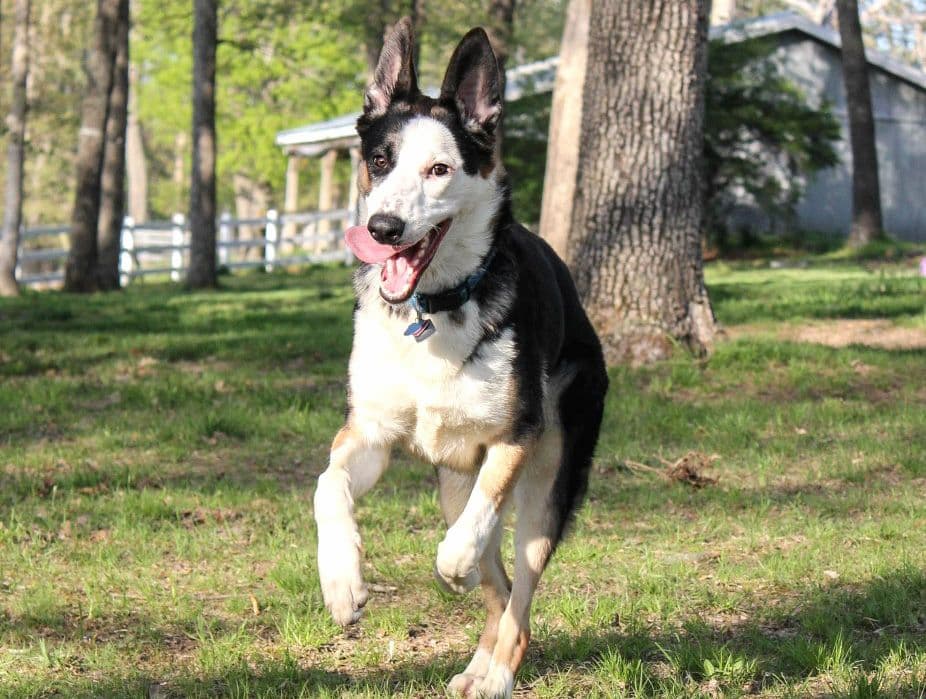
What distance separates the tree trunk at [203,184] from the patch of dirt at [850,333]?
42.5 feet

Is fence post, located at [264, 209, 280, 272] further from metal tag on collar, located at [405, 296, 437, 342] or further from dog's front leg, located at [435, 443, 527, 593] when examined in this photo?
dog's front leg, located at [435, 443, 527, 593]

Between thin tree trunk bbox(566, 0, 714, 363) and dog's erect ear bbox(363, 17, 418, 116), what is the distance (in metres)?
6.01

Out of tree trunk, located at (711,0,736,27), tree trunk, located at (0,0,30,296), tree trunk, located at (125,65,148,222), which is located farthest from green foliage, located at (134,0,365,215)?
tree trunk, located at (0,0,30,296)

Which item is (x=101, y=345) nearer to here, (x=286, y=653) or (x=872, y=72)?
(x=286, y=653)

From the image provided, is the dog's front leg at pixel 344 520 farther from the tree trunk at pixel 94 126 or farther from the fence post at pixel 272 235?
the fence post at pixel 272 235

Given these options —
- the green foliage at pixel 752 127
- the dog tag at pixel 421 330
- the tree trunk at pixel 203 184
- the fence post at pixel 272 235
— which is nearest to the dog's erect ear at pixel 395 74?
the dog tag at pixel 421 330

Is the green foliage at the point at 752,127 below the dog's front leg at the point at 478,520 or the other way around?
the other way around

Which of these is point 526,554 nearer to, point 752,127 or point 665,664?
point 665,664

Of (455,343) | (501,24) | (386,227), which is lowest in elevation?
(455,343)

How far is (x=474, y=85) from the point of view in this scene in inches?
180

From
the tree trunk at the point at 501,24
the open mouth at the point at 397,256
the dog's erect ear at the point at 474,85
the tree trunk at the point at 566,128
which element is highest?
the tree trunk at the point at 501,24

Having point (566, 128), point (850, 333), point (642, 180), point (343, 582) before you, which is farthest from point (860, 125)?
point (343, 582)

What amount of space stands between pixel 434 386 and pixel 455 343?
174mm

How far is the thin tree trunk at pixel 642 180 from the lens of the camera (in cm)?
1045
